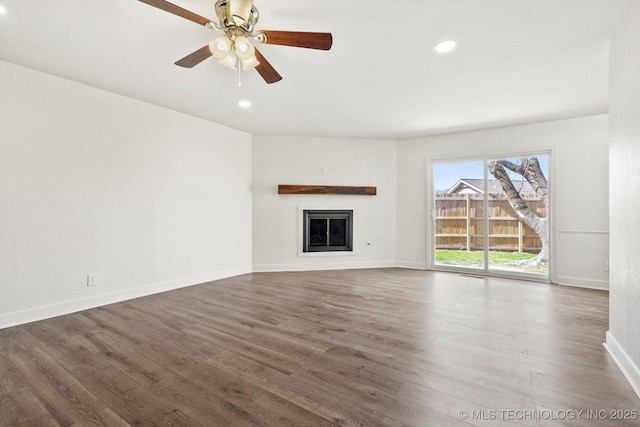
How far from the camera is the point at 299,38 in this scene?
1937 mm

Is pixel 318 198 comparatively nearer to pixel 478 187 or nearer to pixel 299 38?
pixel 478 187

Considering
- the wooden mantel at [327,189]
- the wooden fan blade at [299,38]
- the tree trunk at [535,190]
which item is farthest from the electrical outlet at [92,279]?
the tree trunk at [535,190]

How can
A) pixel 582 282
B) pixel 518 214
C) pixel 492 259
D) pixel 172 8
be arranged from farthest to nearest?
1. pixel 492 259
2. pixel 518 214
3. pixel 582 282
4. pixel 172 8

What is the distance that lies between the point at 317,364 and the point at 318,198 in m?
3.77

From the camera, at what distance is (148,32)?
2.31 meters

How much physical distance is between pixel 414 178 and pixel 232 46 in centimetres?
438

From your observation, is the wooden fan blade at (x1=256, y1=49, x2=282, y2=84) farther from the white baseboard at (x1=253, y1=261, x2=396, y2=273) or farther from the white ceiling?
the white baseboard at (x1=253, y1=261, x2=396, y2=273)

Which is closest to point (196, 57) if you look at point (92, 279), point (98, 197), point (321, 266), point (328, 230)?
point (98, 197)

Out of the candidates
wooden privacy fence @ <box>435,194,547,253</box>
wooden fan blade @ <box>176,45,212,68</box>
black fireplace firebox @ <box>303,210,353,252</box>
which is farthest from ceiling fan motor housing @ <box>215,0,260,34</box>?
wooden privacy fence @ <box>435,194,547,253</box>

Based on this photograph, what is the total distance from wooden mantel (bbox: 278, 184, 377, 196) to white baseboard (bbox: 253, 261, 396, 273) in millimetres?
1321

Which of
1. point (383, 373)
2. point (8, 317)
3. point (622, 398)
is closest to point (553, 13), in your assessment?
point (622, 398)

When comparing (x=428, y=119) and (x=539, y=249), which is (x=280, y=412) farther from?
(x=539, y=249)

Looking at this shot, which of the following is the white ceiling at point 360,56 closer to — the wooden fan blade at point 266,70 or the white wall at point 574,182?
the wooden fan blade at point 266,70

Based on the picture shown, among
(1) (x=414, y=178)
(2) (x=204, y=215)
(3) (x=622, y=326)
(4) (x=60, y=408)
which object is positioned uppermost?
(1) (x=414, y=178)
